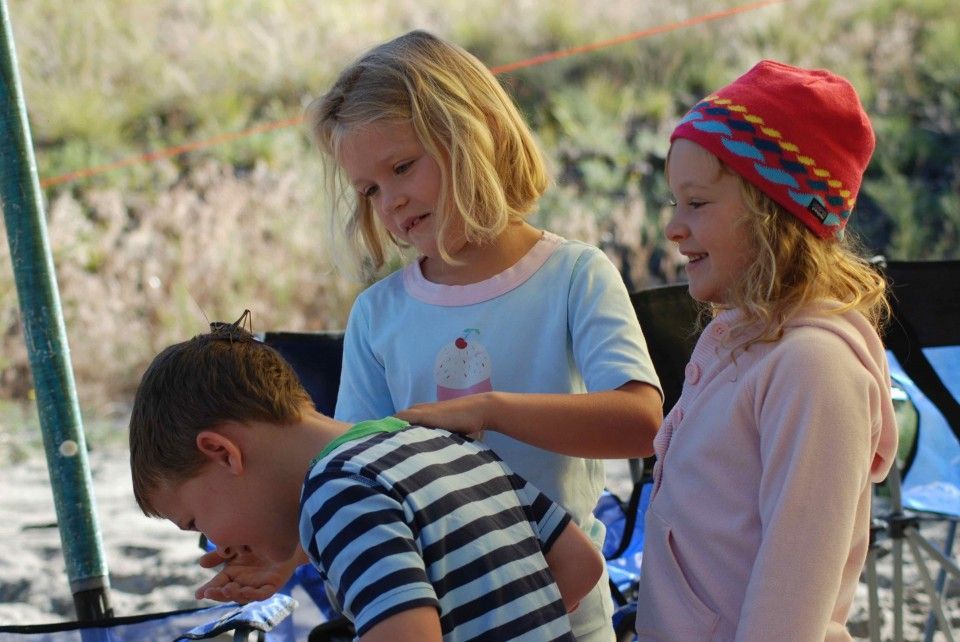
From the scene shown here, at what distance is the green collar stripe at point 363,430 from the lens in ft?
3.53

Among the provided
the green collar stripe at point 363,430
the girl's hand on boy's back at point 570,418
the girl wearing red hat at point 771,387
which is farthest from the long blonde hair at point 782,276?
the green collar stripe at point 363,430

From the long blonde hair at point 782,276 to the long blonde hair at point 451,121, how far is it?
0.39m

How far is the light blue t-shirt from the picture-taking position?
1.41m

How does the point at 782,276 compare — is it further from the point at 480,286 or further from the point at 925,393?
the point at 925,393

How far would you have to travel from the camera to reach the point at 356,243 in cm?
172

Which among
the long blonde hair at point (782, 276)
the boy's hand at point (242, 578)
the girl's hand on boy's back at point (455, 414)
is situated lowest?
the boy's hand at point (242, 578)

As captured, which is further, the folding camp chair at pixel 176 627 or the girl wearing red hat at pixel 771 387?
the folding camp chair at pixel 176 627

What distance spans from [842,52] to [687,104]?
895 mm

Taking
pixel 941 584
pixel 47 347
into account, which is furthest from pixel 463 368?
pixel 941 584

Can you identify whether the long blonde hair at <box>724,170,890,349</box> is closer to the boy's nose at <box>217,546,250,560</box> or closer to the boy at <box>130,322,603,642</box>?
the boy at <box>130,322,603,642</box>

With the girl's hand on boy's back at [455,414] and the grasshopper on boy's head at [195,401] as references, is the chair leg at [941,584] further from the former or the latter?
the grasshopper on boy's head at [195,401]

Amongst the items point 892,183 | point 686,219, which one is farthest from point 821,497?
point 892,183

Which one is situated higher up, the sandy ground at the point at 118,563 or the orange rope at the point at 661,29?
the orange rope at the point at 661,29

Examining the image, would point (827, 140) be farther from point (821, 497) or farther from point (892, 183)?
point (892, 183)
